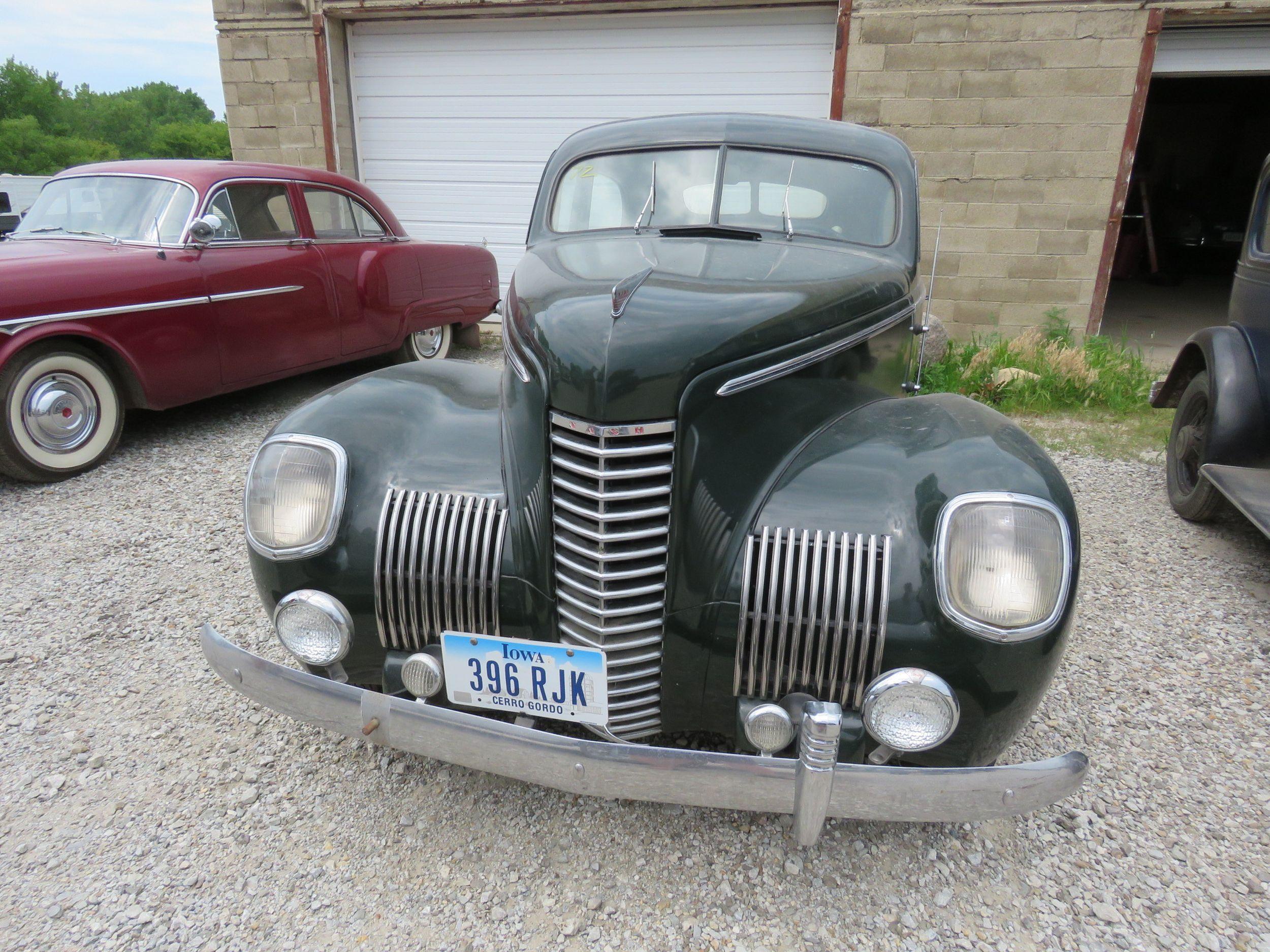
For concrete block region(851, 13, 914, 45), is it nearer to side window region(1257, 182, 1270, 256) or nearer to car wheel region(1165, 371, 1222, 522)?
side window region(1257, 182, 1270, 256)

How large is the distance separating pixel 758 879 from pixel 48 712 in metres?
2.34

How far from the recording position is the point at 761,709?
1.84 metres

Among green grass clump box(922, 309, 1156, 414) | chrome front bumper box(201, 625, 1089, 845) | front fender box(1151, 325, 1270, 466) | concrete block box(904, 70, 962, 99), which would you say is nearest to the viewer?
chrome front bumper box(201, 625, 1089, 845)

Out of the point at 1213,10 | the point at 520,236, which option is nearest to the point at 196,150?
the point at 520,236

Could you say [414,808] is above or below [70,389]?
below

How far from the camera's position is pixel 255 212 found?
5.51 m

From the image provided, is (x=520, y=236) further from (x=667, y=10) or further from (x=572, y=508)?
(x=572, y=508)

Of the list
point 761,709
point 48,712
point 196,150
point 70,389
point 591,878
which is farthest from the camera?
point 196,150

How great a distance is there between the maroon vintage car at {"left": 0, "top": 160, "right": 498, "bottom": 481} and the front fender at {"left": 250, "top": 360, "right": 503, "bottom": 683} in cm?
307

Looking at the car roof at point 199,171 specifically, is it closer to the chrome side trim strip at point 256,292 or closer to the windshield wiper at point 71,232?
the windshield wiper at point 71,232

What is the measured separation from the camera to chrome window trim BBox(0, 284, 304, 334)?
13.9 ft

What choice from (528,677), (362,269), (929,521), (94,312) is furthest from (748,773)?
(362,269)

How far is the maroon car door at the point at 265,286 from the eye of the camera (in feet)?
16.9

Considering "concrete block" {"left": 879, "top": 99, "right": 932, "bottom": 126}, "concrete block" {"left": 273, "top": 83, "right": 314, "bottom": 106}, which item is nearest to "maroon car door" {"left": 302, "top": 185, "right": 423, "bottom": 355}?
"concrete block" {"left": 273, "top": 83, "right": 314, "bottom": 106}
